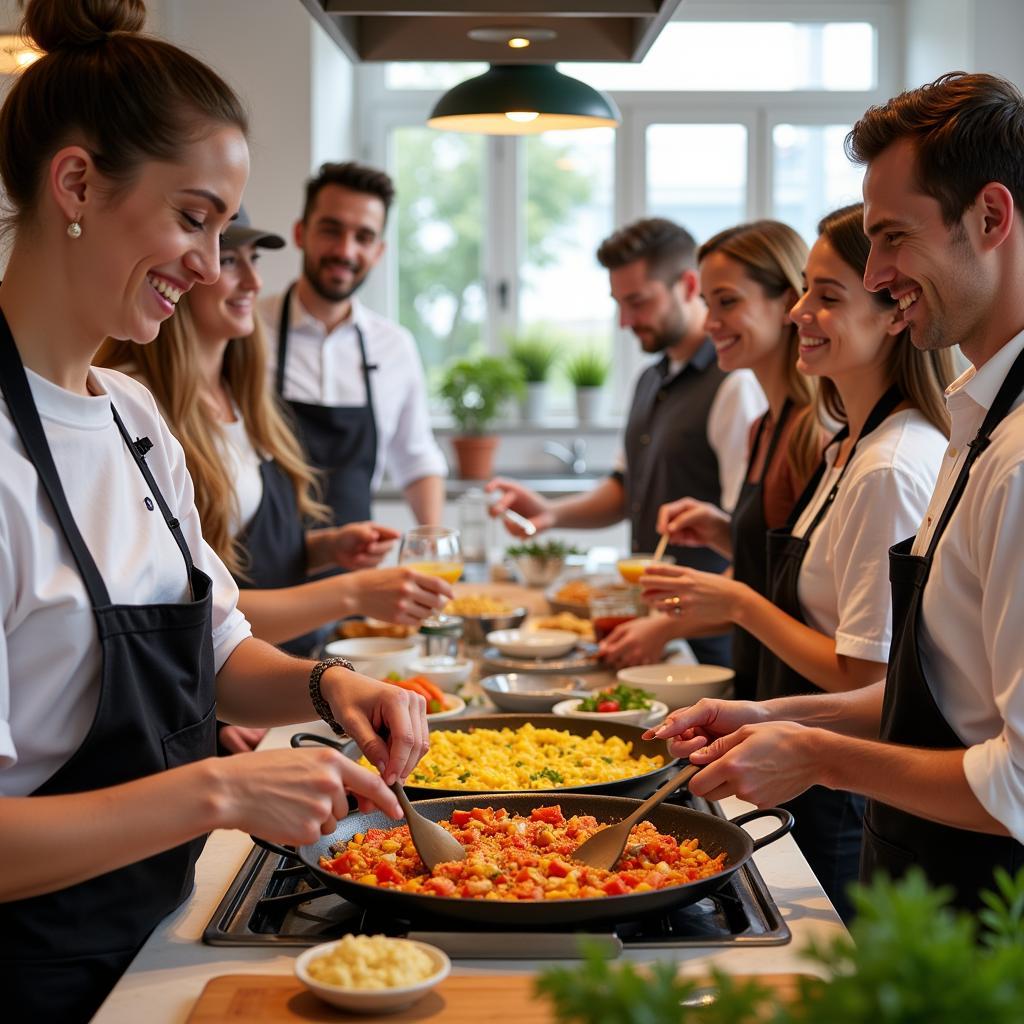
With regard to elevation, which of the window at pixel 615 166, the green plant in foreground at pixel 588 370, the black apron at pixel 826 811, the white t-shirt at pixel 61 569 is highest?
the window at pixel 615 166

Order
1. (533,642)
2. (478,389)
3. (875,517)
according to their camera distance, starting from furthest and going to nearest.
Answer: (478,389), (533,642), (875,517)

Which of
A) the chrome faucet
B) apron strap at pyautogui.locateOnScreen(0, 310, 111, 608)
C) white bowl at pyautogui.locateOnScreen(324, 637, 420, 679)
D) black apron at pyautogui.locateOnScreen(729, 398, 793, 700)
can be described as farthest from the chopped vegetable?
the chrome faucet

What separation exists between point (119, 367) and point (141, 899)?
1765 mm

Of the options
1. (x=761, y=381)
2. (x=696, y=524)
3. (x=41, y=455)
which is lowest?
(x=696, y=524)

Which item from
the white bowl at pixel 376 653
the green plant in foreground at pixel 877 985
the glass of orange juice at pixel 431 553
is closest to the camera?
the green plant in foreground at pixel 877 985

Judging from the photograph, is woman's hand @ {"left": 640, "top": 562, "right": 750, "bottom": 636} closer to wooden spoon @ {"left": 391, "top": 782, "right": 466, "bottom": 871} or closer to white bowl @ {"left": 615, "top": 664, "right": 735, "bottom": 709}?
white bowl @ {"left": 615, "top": 664, "right": 735, "bottom": 709}

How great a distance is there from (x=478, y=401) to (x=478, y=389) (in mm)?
94

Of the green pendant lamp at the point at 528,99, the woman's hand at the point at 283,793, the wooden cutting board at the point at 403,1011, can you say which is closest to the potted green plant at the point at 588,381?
the green pendant lamp at the point at 528,99

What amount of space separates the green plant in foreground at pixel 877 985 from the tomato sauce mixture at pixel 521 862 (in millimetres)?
692

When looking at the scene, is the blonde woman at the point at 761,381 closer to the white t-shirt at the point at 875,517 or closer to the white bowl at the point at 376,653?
the white t-shirt at the point at 875,517

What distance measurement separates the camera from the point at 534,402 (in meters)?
7.71

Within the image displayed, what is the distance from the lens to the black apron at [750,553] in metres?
2.91

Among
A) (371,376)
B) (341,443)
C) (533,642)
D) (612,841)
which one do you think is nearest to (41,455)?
(612,841)

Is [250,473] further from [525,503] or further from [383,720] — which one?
[383,720]
